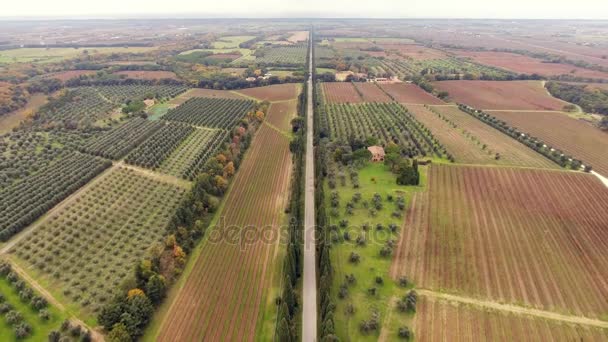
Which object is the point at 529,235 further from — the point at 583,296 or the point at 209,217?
the point at 209,217

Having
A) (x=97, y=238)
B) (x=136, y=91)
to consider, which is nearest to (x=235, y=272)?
(x=97, y=238)

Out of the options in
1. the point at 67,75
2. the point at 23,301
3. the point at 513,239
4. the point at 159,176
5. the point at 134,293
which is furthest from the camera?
the point at 67,75

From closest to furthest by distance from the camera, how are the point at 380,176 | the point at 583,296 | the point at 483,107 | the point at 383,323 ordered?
the point at 383,323, the point at 583,296, the point at 380,176, the point at 483,107

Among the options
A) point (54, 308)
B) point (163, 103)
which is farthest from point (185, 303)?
point (163, 103)

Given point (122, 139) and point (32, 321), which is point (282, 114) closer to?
point (122, 139)

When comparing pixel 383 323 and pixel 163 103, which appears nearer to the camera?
pixel 383 323

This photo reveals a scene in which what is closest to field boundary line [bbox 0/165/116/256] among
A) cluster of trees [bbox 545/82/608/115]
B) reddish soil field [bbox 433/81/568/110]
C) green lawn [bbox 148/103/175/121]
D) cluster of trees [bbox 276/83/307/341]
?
green lawn [bbox 148/103/175/121]

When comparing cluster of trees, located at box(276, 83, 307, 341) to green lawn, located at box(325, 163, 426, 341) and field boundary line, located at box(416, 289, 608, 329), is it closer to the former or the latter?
green lawn, located at box(325, 163, 426, 341)
